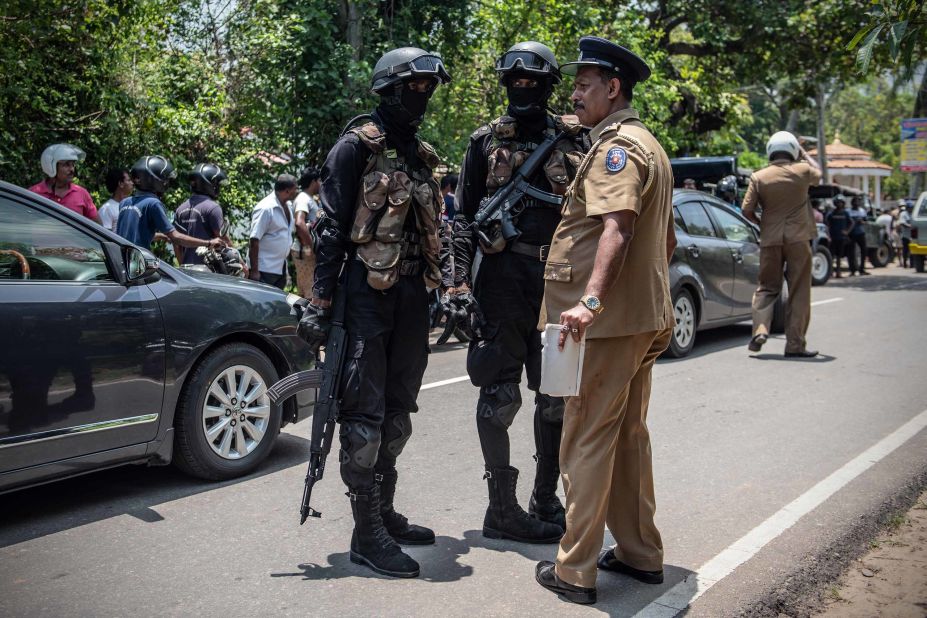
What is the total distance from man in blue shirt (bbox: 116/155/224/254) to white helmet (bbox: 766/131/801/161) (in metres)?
5.69

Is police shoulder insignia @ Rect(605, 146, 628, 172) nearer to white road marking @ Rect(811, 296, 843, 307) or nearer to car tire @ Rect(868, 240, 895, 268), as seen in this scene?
white road marking @ Rect(811, 296, 843, 307)

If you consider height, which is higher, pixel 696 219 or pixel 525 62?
pixel 525 62

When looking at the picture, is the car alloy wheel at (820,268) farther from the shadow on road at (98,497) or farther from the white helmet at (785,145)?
the shadow on road at (98,497)

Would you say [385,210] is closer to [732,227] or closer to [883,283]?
[732,227]

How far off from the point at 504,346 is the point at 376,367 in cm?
62

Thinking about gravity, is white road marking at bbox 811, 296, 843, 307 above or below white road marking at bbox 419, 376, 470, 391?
below

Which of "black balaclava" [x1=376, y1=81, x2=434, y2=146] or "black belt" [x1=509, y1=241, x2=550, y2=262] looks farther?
"black belt" [x1=509, y1=241, x2=550, y2=262]

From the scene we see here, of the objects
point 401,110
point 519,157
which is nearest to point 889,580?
point 519,157

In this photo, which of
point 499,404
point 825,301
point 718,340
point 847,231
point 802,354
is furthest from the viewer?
point 847,231

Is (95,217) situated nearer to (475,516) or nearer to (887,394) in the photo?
(475,516)

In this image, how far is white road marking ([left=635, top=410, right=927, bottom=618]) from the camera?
3.62 m

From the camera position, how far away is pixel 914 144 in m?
24.9

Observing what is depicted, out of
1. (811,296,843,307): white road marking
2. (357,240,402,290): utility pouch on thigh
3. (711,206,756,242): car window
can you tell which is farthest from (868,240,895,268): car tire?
(357,240,402,290): utility pouch on thigh

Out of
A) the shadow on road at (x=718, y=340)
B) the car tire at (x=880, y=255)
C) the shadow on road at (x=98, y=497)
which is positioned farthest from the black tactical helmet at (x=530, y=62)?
the car tire at (x=880, y=255)
